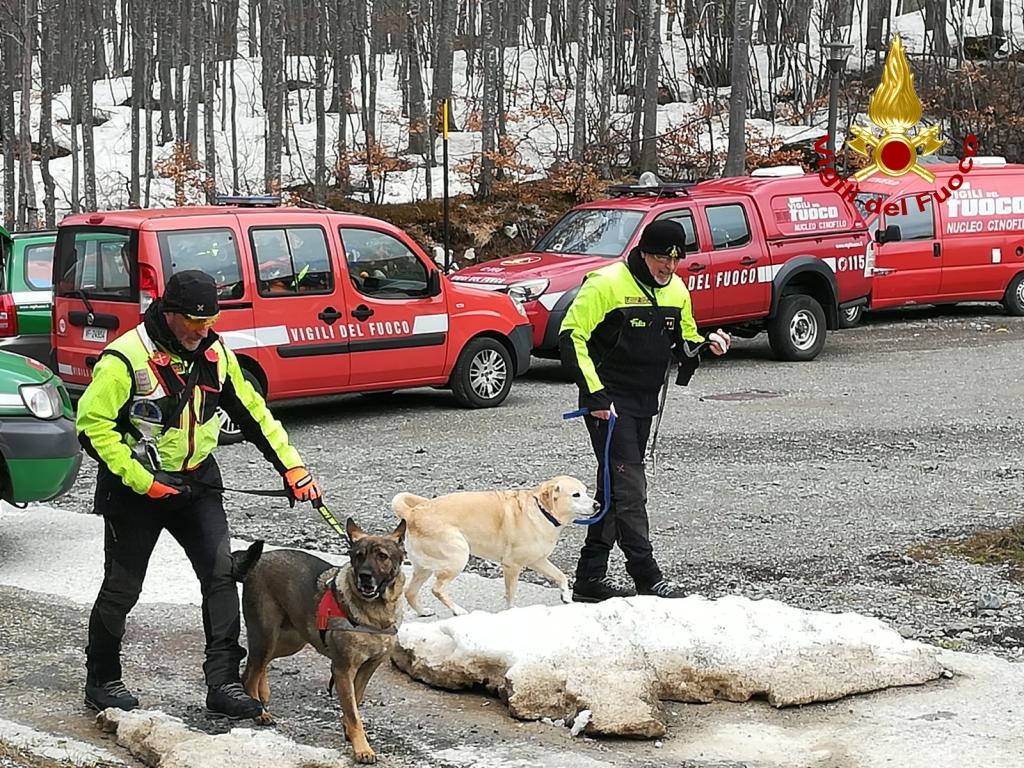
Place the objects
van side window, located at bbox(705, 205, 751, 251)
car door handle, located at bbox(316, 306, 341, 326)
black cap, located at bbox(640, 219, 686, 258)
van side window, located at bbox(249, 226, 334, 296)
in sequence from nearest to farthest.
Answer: black cap, located at bbox(640, 219, 686, 258) → van side window, located at bbox(249, 226, 334, 296) → car door handle, located at bbox(316, 306, 341, 326) → van side window, located at bbox(705, 205, 751, 251)

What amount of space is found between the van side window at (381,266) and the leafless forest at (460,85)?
1127cm

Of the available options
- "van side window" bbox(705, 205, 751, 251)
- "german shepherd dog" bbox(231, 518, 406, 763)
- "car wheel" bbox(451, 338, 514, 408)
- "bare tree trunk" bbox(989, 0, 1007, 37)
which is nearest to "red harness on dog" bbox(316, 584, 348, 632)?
"german shepherd dog" bbox(231, 518, 406, 763)

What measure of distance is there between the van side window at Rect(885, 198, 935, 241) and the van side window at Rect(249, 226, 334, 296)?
31.1 feet

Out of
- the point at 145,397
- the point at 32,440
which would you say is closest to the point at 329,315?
the point at 32,440

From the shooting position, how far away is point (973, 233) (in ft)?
64.0

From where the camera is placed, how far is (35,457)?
25.7ft

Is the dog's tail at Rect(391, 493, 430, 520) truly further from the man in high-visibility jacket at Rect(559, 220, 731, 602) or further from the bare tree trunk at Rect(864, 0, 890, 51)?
the bare tree trunk at Rect(864, 0, 890, 51)

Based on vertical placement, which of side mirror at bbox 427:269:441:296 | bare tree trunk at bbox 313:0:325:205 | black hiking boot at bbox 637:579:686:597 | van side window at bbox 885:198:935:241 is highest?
bare tree trunk at bbox 313:0:325:205

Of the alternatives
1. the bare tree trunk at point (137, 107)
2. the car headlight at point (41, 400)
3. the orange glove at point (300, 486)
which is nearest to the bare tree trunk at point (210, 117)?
the bare tree trunk at point (137, 107)

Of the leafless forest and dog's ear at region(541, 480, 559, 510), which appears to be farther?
the leafless forest

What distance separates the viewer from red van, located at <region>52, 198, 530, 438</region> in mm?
11289

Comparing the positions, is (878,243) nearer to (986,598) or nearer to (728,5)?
(986,598)

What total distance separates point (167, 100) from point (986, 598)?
33.8 m

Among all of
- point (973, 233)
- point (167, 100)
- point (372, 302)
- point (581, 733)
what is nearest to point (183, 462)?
point (581, 733)
